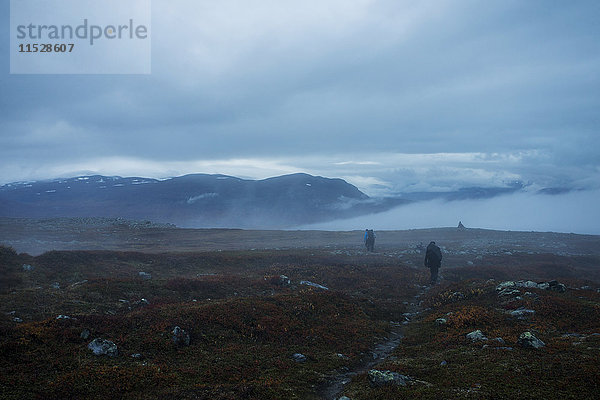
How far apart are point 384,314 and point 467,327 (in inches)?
234

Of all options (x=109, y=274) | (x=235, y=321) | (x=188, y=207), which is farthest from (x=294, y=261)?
(x=188, y=207)

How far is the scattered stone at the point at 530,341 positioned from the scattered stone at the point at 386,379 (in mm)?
4870

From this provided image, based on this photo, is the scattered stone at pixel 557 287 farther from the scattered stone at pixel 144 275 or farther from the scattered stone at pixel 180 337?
the scattered stone at pixel 144 275

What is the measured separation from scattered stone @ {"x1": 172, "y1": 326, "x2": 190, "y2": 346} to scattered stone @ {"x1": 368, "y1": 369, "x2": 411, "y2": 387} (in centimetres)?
729

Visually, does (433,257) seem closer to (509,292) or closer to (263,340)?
(509,292)

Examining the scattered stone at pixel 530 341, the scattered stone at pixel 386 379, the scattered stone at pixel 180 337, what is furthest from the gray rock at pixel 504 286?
the scattered stone at pixel 180 337

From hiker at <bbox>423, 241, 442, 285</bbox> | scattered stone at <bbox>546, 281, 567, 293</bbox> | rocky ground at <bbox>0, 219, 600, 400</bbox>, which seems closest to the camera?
rocky ground at <bbox>0, 219, 600, 400</bbox>

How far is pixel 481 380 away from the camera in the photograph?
9.30 m

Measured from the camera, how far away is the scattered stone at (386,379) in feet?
32.9

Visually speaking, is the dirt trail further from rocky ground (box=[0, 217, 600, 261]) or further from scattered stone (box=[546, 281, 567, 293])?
rocky ground (box=[0, 217, 600, 261])

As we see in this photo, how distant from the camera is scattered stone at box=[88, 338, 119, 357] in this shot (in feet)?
37.8

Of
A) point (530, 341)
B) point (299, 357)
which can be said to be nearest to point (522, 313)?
point (530, 341)

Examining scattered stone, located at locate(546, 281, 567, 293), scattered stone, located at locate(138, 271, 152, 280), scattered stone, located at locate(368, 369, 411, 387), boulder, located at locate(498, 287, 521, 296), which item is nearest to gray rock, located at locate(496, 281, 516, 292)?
boulder, located at locate(498, 287, 521, 296)

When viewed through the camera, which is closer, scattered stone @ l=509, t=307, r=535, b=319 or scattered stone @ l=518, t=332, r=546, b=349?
scattered stone @ l=518, t=332, r=546, b=349
